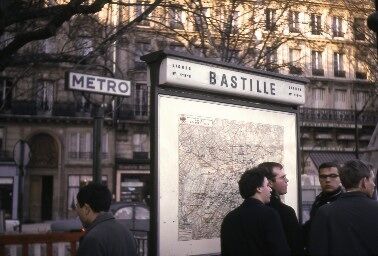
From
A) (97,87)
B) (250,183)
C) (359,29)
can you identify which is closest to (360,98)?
(359,29)

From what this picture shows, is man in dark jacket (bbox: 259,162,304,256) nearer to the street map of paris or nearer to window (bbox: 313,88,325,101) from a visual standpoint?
the street map of paris

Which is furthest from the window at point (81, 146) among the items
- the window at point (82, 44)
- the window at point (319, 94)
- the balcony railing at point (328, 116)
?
the window at point (82, 44)

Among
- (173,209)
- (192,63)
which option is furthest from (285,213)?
(192,63)

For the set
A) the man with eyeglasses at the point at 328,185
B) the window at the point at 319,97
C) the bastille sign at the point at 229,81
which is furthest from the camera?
the window at the point at 319,97

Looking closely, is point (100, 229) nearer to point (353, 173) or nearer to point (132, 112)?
point (353, 173)

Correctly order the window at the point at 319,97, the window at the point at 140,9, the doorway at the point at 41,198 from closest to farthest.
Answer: the window at the point at 140,9 < the doorway at the point at 41,198 < the window at the point at 319,97

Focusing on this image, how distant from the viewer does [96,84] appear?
7.24 m

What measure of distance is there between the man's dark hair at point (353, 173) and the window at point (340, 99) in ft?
153

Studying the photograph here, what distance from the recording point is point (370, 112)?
165 feet

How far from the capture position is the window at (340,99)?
4894 centimetres

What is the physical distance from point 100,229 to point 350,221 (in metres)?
1.73

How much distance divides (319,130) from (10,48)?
143 feet

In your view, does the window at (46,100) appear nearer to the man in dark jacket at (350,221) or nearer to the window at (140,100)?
the window at (140,100)

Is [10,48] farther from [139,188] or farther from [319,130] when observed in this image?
[319,130]
